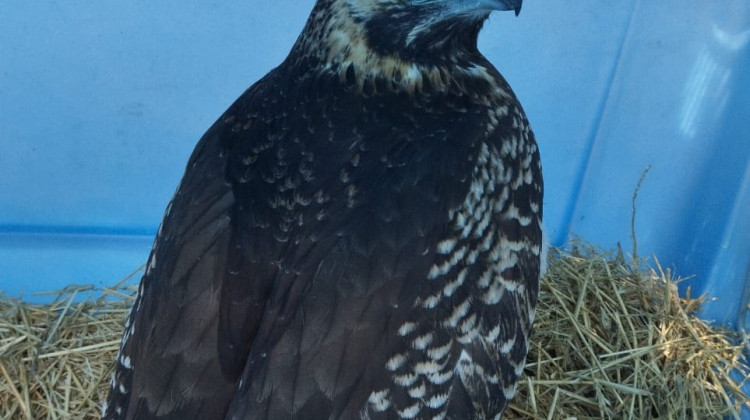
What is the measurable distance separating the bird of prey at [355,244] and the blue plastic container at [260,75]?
152 centimetres

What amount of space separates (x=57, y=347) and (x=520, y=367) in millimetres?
1944

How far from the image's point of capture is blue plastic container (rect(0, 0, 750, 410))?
148 inches

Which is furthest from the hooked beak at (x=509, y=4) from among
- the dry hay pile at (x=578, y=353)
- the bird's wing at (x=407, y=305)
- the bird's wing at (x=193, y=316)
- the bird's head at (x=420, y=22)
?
the dry hay pile at (x=578, y=353)

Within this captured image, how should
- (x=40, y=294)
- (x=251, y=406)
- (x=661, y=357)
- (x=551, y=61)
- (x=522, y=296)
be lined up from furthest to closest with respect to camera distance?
(x=551, y=61) < (x=40, y=294) < (x=661, y=357) < (x=522, y=296) < (x=251, y=406)

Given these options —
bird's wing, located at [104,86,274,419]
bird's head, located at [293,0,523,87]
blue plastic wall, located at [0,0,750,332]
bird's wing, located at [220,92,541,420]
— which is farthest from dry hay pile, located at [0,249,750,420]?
bird's head, located at [293,0,523,87]

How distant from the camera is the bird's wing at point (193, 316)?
201 centimetres

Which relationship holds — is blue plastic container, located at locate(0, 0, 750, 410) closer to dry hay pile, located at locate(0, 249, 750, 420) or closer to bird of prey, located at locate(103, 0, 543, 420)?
dry hay pile, located at locate(0, 249, 750, 420)

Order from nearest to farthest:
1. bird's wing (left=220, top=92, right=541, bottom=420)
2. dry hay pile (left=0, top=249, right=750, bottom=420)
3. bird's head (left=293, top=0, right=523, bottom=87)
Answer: bird's wing (left=220, top=92, right=541, bottom=420) → bird's head (left=293, top=0, right=523, bottom=87) → dry hay pile (left=0, top=249, right=750, bottom=420)

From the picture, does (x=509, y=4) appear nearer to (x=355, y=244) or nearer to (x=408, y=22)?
(x=408, y=22)

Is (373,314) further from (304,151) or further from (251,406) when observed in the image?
(304,151)

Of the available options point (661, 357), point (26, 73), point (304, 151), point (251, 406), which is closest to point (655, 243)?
point (661, 357)

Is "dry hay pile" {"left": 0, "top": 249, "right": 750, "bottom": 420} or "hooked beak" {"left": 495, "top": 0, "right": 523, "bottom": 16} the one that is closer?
"hooked beak" {"left": 495, "top": 0, "right": 523, "bottom": 16}

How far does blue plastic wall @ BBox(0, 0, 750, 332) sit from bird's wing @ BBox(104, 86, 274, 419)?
1686 millimetres

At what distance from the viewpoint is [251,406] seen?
6.40ft
